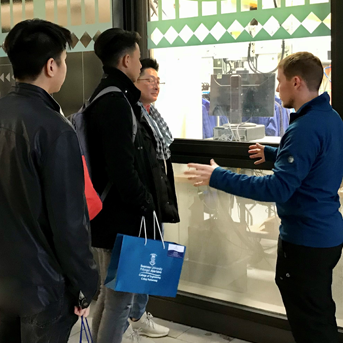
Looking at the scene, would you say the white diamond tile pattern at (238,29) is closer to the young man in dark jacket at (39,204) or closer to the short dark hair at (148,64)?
the short dark hair at (148,64)

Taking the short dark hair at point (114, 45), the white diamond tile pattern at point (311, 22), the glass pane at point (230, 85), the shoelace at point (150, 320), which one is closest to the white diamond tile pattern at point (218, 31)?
the glass pane at point (230, 85)

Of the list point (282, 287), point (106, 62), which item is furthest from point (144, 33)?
point (282, 287)

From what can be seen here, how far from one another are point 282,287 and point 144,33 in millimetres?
1891

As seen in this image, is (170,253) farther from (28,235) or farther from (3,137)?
(3,137)

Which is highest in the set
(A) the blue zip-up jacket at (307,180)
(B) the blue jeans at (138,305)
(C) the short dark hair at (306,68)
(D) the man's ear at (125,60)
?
(D) the man's ear at (125,60)

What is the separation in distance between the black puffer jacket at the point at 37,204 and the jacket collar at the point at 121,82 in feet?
2.44

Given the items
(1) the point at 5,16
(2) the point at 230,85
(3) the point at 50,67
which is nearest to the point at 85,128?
(3) the point at 50,67

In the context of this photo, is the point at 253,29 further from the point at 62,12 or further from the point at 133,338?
the point at 133,338

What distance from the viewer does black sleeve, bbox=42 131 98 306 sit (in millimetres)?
1484

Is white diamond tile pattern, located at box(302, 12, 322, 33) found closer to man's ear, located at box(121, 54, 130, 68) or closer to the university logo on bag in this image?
man's ear, located at box(121, 54, 130, 68)

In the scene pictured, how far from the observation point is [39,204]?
1506mm

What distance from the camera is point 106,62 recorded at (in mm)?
2352

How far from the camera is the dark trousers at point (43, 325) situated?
1.54 m

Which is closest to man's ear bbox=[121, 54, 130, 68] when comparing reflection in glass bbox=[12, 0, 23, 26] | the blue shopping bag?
the blue shopping bag
